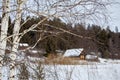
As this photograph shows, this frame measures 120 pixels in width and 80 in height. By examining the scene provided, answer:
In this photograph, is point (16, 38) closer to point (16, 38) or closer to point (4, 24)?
point (16, 38)

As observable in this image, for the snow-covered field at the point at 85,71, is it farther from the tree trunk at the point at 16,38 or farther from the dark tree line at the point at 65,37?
the dark tree line at the point at 65,37

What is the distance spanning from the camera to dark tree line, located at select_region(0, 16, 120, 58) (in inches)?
189

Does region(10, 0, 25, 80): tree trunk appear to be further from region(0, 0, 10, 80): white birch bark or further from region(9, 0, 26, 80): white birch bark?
region(0, 0, 10, 80): white birch bark

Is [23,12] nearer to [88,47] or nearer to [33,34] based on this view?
[33,34]

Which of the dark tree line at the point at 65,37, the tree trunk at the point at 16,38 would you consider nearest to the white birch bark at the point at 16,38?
the tree trunk at the point at 16,38

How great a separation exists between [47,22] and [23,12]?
20.1 inches

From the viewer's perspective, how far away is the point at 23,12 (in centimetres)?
487

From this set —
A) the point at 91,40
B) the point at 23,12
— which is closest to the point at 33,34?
the point at 23,12

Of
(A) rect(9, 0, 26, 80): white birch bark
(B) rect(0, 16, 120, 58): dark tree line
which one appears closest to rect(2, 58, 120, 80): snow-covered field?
(A) rect(9, 0, 26, 80): white birch bark

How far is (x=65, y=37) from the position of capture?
535 cm

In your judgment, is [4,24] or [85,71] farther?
[85,71]

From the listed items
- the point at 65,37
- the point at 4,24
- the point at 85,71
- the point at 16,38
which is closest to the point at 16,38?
the point at 16,38

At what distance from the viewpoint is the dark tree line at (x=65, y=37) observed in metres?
4.81

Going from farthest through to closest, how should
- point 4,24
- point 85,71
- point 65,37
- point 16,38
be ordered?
point 85,71 < point 65,37 < point 16,38 < point 4,24
